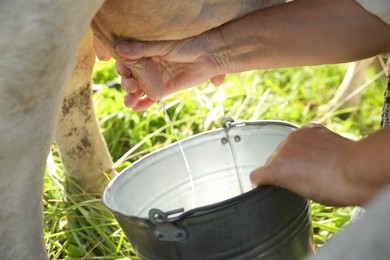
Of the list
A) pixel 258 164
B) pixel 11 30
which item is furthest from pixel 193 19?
pixel 11 30

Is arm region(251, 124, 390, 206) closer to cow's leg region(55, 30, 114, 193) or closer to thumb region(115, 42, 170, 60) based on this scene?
thumb region(115, 42, 170, 60)

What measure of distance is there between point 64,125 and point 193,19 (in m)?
0.52

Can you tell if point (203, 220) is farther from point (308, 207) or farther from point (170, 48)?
point (170, 48)

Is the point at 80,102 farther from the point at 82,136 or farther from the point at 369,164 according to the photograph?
the point at 369,164

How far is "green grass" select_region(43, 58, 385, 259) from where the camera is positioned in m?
1.94

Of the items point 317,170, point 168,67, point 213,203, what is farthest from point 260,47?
point 317,170

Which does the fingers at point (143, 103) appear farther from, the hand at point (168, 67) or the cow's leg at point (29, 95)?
the cow's leg at point (29, 95)

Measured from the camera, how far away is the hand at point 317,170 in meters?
1.22

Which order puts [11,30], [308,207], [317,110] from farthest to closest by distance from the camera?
Answer: 1. [317,110]
2. [308,207]
3. [11,30]

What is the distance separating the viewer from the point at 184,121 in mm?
2443

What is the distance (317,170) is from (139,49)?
531 millimetres

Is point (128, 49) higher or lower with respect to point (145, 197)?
higher

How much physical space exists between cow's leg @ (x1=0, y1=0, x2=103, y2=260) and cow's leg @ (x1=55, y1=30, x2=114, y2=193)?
2.19 ft

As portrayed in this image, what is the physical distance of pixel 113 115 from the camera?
2402 mm
